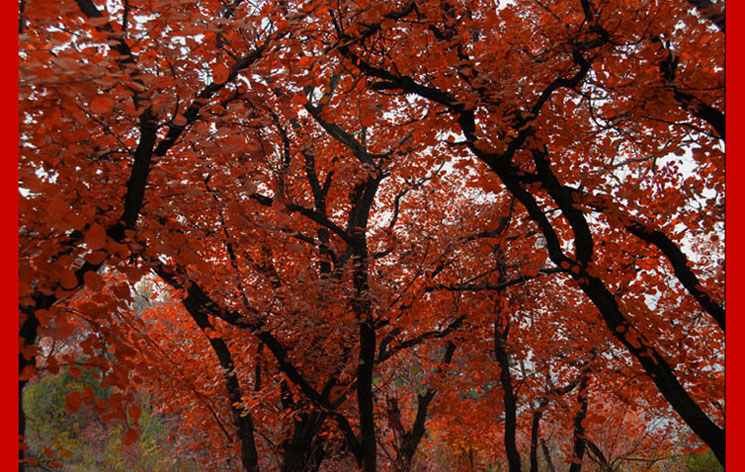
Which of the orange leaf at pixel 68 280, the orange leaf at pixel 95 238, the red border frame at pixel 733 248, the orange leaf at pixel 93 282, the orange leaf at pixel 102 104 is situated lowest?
the orange leaf at pixel 68 280

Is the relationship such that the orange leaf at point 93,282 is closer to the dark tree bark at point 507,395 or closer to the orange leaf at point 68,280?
the orange leaf at point 68,280

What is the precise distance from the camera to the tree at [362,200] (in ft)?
7.42

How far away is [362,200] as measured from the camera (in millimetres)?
7227

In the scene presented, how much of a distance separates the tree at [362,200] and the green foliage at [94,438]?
313 cm

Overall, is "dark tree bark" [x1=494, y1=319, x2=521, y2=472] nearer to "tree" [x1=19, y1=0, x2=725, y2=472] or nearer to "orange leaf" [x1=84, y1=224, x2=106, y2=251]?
"tree" [x1=19, y1=0, x2=725, y2=472]

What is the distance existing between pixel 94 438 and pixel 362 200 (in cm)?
1428

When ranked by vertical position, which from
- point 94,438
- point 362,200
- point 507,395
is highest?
point 362,200

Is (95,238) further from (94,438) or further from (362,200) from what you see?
(94,438)

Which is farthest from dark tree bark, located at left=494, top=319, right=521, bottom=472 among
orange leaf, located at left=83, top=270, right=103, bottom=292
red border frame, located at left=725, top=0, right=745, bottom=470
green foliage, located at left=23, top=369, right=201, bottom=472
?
green foliage, located at left=23, top=369, right=201, bottom=472

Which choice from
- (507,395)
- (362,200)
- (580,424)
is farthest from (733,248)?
(580,424)

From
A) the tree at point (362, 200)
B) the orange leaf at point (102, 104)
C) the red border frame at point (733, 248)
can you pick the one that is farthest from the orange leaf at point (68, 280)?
the red border frame at point (733, 248)

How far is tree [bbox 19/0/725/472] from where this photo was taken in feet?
7.42

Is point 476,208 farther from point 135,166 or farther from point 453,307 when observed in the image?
point 135,166

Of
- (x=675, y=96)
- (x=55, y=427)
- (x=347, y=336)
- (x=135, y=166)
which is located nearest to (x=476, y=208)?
(x=347, y=336)
